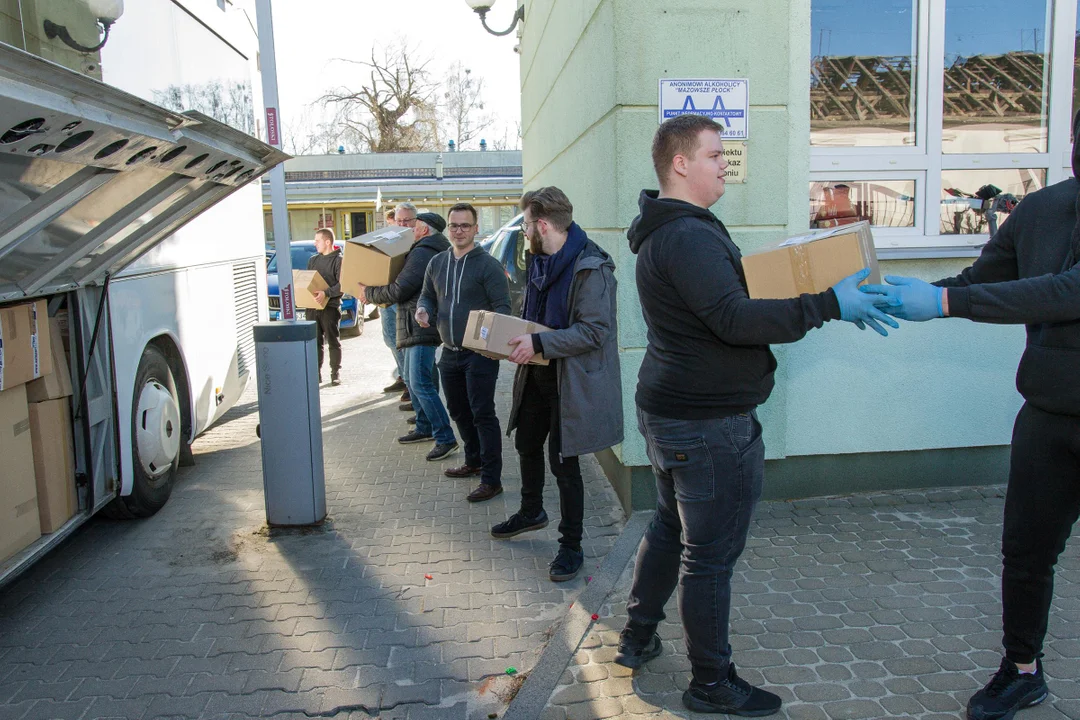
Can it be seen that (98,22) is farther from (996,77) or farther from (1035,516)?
(996,77)

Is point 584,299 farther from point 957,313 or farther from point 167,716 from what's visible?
point 167,716

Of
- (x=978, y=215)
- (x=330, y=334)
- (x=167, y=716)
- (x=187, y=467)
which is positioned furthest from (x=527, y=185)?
(x=167, y=716)

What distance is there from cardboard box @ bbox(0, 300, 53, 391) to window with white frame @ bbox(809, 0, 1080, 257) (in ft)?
13.3

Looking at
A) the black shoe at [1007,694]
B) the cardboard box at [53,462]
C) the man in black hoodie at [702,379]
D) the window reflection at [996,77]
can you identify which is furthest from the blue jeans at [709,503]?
the window reflection at [996,77]

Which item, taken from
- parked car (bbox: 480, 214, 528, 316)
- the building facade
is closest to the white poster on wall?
the building facade

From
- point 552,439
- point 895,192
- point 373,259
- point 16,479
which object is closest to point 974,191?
point 895,192

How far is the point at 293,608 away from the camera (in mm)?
4145

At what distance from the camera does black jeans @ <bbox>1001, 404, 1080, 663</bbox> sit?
2.80m

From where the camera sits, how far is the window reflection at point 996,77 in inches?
201

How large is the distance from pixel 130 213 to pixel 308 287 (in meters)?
5.26

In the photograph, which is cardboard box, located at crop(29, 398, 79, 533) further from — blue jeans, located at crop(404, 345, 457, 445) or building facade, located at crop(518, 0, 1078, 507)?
building facade, located at crop(518, 0, 1078, 507)

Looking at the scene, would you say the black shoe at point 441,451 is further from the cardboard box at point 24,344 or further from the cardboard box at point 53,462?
the cardboard box at point 24,344

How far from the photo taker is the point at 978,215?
17.3 feet

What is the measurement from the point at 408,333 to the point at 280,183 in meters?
1.87
